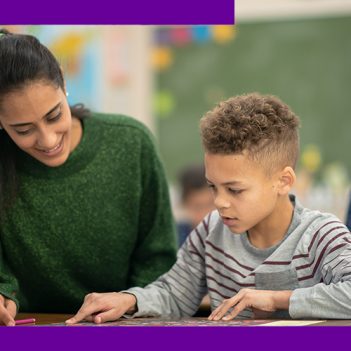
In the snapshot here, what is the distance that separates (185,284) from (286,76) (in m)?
4.20

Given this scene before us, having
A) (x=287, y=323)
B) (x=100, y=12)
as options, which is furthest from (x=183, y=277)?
(x=100, y=12)

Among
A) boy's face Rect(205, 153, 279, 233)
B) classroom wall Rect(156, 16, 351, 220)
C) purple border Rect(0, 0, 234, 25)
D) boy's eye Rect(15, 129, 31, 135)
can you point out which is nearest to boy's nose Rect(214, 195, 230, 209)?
boy's face Rect(205, 153, 279, 233)

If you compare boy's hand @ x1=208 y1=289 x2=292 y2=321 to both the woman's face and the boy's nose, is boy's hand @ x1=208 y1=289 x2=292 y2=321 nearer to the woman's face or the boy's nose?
the boy's nose

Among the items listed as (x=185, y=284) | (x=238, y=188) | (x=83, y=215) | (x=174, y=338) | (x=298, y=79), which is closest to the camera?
(x=174, y=338)

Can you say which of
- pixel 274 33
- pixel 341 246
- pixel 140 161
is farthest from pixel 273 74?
pixel 341 246

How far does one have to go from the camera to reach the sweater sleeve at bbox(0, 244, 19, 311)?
1.95 metres

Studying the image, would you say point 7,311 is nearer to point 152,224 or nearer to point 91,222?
point 91,222

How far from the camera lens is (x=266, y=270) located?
1.79 meters

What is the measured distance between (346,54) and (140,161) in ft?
13.2

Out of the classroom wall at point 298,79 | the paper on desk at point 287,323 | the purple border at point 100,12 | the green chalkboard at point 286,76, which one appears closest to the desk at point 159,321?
the paper on desk at point 287,323

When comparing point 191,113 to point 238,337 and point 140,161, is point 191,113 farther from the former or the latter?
point 238,337

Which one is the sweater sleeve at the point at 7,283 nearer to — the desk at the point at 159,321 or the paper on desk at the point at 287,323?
the desk at the point at 159,321

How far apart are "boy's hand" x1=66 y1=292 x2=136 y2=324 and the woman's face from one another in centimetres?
35

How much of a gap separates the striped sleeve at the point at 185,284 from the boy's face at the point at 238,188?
0.70 ft
